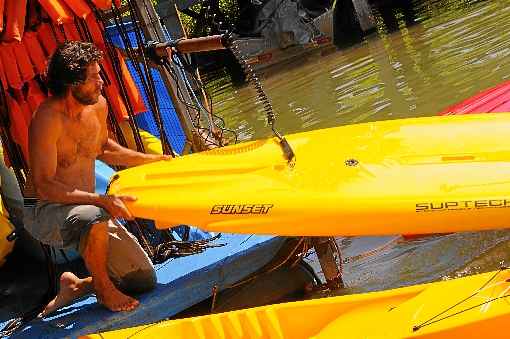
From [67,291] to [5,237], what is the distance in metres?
0.94

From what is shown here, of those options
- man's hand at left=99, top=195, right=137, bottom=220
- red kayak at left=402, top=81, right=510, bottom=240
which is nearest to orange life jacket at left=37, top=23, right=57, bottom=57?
man's hand at left=99, top=195, right=137, bottom=220

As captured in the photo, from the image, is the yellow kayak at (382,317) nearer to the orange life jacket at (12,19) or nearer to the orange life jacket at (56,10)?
the orange life jacket at (12,19)

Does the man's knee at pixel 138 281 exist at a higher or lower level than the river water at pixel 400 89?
higher

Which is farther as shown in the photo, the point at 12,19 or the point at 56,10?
the point at 56,10

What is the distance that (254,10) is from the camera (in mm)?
18656

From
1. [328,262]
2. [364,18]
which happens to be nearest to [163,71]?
[328,262]

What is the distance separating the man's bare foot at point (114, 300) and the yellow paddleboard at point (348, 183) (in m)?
0.52

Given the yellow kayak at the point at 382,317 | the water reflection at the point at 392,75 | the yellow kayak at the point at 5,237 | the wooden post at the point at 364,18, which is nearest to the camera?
the yellow kayak at the point at 382,317

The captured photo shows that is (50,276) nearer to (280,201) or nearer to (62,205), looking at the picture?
(62,205)

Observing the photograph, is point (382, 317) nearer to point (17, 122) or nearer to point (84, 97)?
point (84, 97)

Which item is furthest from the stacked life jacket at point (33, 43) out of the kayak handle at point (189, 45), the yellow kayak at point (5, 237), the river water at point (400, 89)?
the river water at point (400, 89)

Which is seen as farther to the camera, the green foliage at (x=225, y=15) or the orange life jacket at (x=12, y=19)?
the green foliage at (x=225, y=15)

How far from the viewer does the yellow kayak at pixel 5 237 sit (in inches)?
214

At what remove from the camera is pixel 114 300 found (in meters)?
4.53
